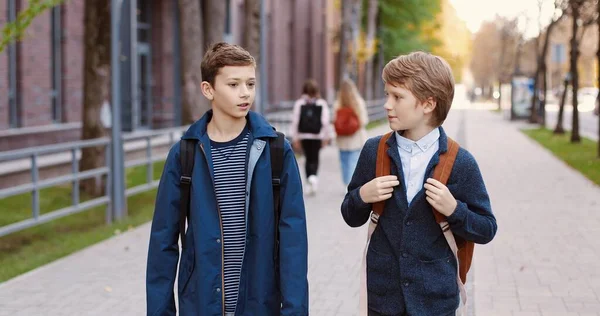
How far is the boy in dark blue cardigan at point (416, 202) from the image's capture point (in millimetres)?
3713

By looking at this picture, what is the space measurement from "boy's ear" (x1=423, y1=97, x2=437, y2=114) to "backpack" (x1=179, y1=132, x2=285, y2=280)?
1.68 feet

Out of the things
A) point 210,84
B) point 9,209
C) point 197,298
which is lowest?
point 9,209

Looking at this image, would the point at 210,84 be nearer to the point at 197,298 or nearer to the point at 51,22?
the point at 197,298

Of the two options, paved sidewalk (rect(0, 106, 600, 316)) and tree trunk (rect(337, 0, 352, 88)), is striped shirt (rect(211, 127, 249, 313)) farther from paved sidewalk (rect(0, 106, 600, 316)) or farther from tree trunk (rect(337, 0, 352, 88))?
tree trunk (rect(337, 0, 352, 88))

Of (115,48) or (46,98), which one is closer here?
(115,48)

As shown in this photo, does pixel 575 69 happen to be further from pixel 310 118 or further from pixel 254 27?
pixel 310 118

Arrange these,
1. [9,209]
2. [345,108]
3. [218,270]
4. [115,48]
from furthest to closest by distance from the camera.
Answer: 1. [345,108]
2. [9,209]
3. [115,48]
4. [218,270]

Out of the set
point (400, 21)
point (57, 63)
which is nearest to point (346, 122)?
point (57, 63)

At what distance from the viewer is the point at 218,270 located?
3.76m

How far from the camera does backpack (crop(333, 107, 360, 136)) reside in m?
15.0

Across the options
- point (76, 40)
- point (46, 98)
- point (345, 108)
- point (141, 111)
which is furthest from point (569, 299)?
point (141, 111)

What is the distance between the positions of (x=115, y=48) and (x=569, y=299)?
22.4 feet

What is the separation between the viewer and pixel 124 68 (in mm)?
29359

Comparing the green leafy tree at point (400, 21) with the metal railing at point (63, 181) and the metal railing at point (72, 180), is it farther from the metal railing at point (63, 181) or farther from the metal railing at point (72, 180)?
the metal railing at point (63, 181)
